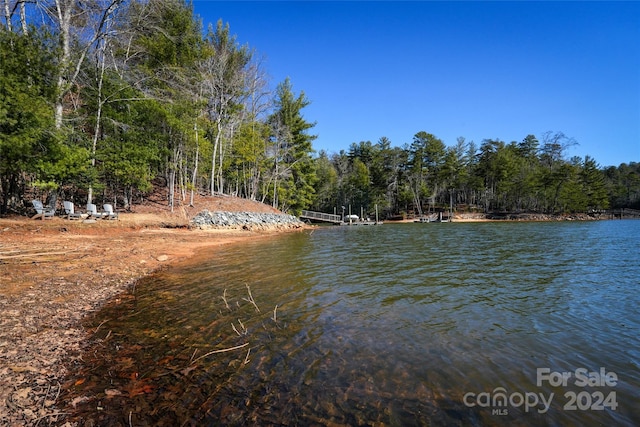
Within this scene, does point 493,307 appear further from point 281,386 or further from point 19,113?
point 19,113

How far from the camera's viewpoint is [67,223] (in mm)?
13461

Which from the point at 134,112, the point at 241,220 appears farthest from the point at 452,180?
the point at 134,112

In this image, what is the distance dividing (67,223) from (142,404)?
1444 cm

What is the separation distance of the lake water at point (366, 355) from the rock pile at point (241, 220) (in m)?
14.4

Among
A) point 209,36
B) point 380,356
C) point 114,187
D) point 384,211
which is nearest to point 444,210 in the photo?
point 384,211

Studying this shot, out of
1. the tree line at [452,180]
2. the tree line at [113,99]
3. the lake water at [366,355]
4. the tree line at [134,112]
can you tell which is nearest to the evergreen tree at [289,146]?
the tree line at [134,112]

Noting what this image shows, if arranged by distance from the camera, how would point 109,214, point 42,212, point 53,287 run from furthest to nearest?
1. point 109,214
2. point 42,212
3. point 53,287

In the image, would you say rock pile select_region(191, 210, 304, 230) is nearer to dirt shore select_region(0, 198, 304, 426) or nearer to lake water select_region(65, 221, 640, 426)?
dirt shore select_region(0, 198, 304, 426)

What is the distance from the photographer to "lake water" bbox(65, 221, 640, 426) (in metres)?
2.98

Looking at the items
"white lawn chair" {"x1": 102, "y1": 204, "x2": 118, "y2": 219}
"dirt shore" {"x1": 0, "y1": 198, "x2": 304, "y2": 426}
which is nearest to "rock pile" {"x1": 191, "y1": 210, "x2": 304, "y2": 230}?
"white lawn chair" {"x1": 102, "y1": 204, "x2": 118, "y2": 219}

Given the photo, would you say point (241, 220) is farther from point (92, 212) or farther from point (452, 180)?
point (452, 180)

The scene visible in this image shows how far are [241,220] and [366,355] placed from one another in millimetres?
21618

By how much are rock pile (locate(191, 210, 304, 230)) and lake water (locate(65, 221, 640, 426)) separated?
1438 cm

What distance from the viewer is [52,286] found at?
6102 mm
